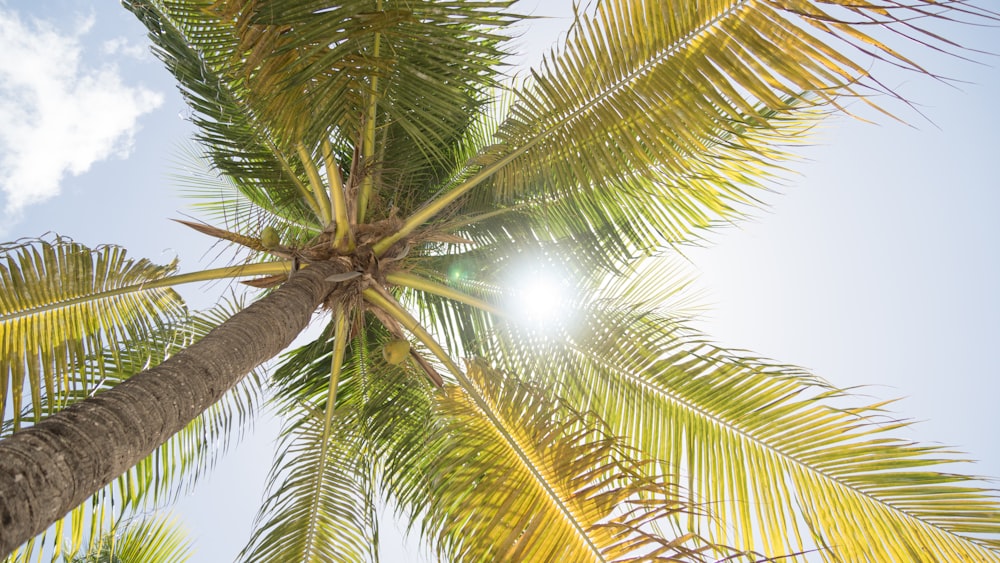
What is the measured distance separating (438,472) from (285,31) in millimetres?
2397

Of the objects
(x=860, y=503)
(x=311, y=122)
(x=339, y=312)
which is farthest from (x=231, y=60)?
(x=860, y=503)

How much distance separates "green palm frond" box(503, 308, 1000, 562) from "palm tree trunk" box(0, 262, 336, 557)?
7.17 feet

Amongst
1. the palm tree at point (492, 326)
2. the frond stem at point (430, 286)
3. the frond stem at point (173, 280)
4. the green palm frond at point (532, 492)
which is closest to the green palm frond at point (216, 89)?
the palm tree at point (492, 326)

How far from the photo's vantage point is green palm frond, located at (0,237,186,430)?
299 centimetres

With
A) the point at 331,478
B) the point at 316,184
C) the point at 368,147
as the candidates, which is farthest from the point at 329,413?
the point at 368,147

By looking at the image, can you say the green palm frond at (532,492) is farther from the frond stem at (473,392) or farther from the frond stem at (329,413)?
the frond stem at (329,413)

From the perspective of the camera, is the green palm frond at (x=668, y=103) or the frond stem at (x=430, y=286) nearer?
the green palm frond at (x=668, y=103)

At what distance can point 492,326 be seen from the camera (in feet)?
15.8

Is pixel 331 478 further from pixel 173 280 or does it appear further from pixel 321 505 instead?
pixel 173 280

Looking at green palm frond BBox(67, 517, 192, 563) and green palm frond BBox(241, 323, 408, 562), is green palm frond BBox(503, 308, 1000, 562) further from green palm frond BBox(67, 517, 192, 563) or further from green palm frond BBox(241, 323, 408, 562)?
green palm frond BBox(67, 517, 192, 563)

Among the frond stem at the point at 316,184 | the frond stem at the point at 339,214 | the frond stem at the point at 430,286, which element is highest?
the frond stem at the point at 316,184

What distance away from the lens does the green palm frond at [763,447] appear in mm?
2611

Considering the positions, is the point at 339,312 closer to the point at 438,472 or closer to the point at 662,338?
the point at 438,472

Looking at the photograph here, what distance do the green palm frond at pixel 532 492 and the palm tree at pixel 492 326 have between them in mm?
15
